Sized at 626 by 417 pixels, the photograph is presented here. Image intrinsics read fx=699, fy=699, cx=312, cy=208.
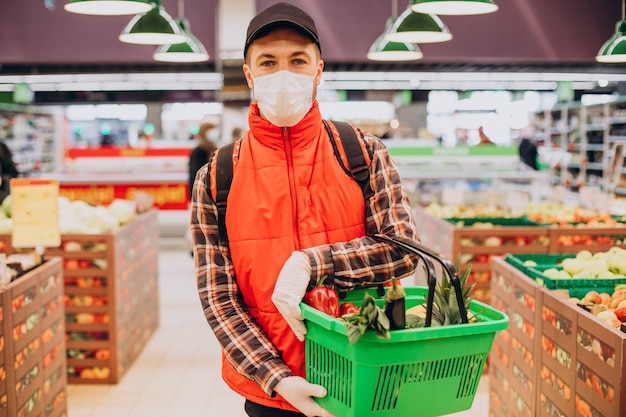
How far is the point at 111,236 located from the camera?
5090 mm

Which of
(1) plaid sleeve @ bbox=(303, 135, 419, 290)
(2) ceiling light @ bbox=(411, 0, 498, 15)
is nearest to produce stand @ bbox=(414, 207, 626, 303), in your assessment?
(2) ceiling light @ bbox=(411, 0, 498, 15)

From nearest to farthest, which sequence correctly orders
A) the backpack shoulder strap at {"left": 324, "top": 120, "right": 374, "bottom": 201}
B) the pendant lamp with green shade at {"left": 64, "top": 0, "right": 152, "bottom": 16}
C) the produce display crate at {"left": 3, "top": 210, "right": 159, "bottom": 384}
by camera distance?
1. the backpack shoulder strap at {"left": 324, "top": 120, "right": 374, "bottom": 201}
2. the pendant lamp with green shade at {"left": 64, "top": 0, "right": 152, "bottom": 16}
3. the produce display crate at {"left": 3, "top": 210, "right": 159, "bottom": 384}

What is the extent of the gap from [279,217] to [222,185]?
17cm

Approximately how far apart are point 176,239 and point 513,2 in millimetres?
6699

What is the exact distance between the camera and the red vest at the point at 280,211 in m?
1.74

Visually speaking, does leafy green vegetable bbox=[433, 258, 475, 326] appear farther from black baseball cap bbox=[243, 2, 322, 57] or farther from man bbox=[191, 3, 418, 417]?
black baseball cap bbox=[243, 2, 322, 57]

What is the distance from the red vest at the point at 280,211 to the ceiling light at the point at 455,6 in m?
2.63

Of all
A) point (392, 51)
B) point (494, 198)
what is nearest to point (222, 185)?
point (392, 51)

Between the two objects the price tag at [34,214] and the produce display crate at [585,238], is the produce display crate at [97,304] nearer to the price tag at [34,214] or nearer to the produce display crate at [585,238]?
the price tag at [34,214]

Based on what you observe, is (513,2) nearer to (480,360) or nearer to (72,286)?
(72,286)

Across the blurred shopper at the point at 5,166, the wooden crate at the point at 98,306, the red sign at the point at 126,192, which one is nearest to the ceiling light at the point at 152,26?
the wooden crate at the point at 98,306

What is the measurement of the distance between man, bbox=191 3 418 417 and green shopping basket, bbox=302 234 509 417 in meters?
0.15

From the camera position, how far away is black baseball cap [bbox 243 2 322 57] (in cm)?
167

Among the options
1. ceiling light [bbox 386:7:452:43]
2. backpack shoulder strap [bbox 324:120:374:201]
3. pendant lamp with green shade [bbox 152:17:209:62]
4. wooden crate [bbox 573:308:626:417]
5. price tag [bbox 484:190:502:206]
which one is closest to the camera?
backpack shoulder strap [bbox 324:120:374:201]
